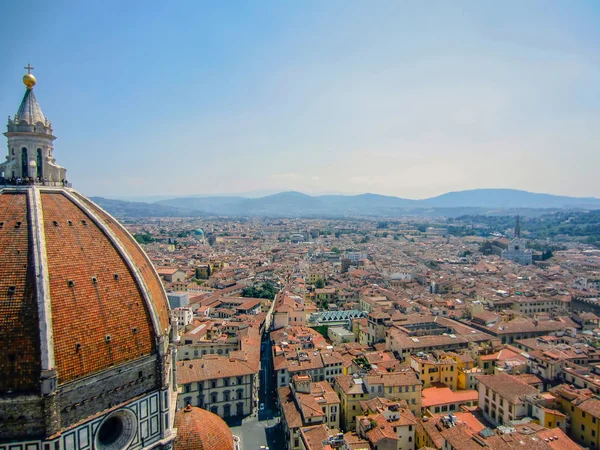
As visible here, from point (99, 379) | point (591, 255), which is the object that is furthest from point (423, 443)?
point (591, 255)

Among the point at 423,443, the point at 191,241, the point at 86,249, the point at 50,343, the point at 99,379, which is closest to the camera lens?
the point at 50,343

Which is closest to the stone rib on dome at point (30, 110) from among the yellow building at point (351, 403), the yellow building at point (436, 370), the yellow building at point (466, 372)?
the yellow building at point (351, 403)

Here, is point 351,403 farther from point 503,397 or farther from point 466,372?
point 466,372

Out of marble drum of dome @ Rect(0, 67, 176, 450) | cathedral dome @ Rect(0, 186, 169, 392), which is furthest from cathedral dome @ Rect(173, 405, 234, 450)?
cathedral dome @ Rect(0, 186, 169, 392)

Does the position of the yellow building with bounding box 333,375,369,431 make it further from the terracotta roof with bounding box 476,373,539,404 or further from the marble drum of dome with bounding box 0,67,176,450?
the marble drum of dome with bounding box 0,67,176,450

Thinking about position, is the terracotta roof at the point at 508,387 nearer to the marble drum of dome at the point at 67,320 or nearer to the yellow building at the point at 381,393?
the yellow building at the point at 381,393

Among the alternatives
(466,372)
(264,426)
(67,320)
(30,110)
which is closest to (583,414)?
(466,372)

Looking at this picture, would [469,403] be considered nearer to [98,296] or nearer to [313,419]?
[313,419]

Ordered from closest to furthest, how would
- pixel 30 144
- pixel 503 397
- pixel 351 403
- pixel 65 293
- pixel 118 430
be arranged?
pixel 65 293 → pixel 118 430 → pixel 30 144 → pixel 503 397 → pixel 351 403
